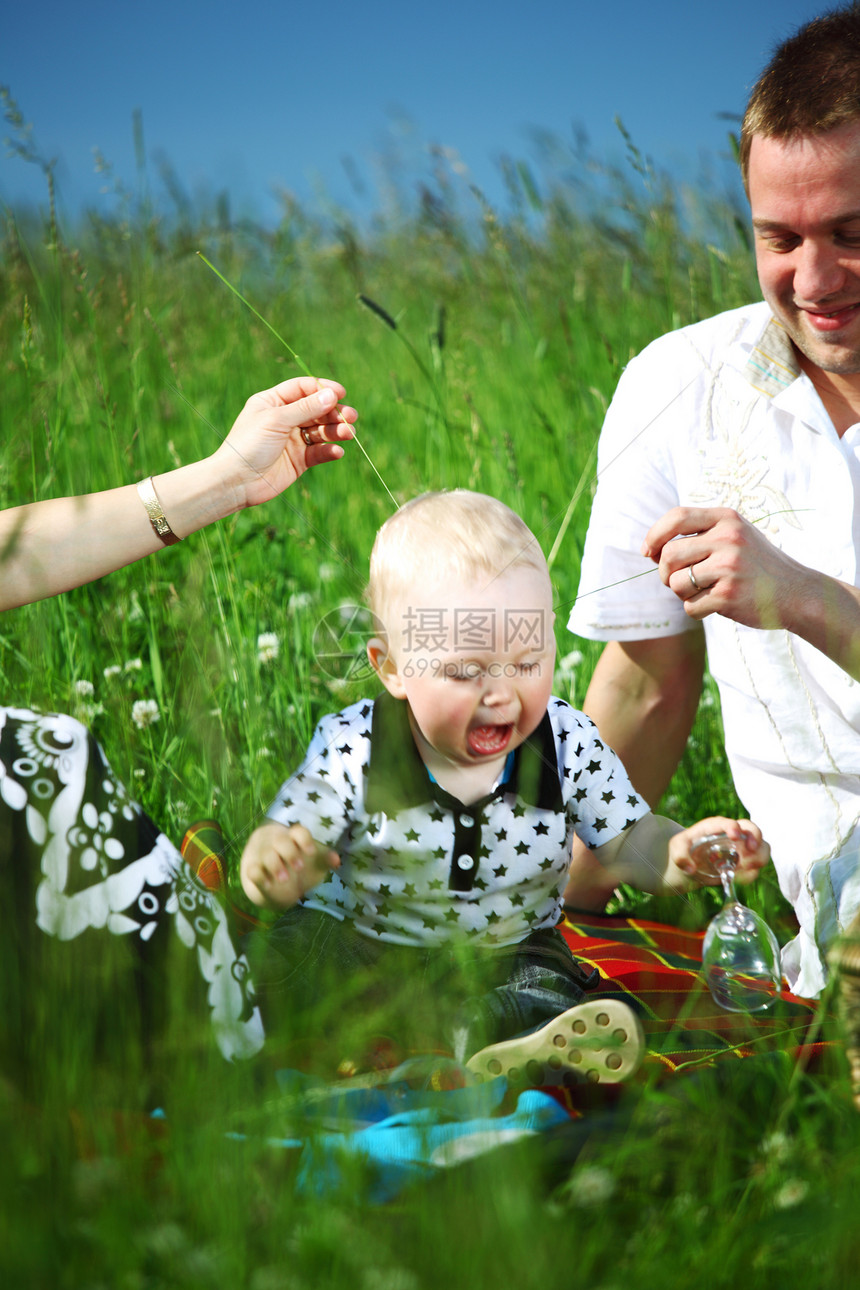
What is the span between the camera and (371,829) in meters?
1.61

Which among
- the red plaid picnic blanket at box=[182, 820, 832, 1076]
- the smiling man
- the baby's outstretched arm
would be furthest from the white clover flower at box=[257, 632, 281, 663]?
the baby's outstretched arm

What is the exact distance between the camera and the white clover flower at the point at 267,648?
238cm

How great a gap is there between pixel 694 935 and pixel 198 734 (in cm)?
105

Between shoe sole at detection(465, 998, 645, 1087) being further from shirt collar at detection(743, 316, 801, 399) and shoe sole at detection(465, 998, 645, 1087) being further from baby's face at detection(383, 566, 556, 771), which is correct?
shirt collar at detection(743, 316, 801, 399)

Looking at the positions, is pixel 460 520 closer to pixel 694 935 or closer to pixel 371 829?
pixel 371 829

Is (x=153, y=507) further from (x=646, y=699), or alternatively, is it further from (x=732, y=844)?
(x=646, y=699)

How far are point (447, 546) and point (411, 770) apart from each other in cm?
34

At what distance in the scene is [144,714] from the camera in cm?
221

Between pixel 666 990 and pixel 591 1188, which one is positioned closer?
pixel 591 1188

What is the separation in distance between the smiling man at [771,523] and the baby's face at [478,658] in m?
0.25

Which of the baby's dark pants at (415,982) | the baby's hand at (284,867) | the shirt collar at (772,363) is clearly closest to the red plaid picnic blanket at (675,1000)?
the baby's dark pants at (415,982)

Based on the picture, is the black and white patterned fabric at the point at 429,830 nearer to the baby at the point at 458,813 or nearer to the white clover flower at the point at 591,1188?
the baby at the point at 458,813

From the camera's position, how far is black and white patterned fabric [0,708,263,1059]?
1125mm

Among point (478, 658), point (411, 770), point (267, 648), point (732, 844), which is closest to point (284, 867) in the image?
point (411, 770)
